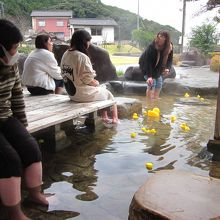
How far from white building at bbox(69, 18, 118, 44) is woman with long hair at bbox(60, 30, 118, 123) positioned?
37.8m

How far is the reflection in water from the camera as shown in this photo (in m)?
3.19

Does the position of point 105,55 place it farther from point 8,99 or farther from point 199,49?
point 199,49

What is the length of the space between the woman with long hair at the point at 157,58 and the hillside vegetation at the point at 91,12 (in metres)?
20.3

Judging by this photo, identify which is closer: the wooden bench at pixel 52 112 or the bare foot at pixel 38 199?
the bare foot at pixel 38 199

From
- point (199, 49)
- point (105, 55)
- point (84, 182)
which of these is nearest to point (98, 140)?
point (84, 182)

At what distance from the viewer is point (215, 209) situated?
2416 mm

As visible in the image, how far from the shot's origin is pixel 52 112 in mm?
4840

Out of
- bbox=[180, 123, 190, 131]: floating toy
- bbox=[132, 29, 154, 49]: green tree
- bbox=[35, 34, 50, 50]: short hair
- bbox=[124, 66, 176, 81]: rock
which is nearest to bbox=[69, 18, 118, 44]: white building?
bbox=[132, 29, 154, 49]: green tree

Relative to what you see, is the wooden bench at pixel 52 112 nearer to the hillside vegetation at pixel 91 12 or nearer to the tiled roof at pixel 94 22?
the hillside vegetation at pixel 91 12

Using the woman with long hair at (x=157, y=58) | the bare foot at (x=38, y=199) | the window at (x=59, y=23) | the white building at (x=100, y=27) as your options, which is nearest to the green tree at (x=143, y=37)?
the white building at (x=100, y=27)

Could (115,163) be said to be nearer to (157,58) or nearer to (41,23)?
(157,58)

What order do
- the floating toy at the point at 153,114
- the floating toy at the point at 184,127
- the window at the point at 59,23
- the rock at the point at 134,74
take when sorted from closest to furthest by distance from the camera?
the floating toy at the point at 184,127, the floating toy at the point at 153,114, the rock at the point at 134,74, the window at the point at 59,23

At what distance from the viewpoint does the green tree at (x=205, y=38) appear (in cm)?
2183

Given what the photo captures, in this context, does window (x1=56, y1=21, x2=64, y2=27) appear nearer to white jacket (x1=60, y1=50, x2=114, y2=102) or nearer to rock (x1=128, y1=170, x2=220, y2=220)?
white jacket (x1=60, y1=50, x2=114, y2=102)
